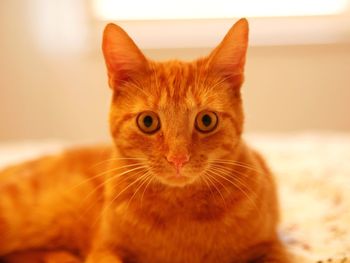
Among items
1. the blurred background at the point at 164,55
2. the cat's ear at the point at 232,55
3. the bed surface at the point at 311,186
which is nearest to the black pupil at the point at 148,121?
the cat's ear at the point at 232,55

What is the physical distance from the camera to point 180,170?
3.95ft

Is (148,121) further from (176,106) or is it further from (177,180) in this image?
(177,180)

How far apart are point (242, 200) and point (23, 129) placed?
9.63 feet

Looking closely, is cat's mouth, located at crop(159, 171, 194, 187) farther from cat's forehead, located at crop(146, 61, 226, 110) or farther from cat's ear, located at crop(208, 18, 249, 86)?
cat's ear, located at crop(208, 18, 249, 86)

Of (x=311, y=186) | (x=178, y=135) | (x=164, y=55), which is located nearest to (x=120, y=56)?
(x=178, y=135)

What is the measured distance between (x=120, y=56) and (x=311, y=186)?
1.14 m

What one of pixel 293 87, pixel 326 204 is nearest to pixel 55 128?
pixel 293 87

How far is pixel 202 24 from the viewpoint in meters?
3.52

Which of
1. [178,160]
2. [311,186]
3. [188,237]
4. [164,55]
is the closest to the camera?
[178,160]

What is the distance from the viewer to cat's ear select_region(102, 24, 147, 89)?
4.36 feet

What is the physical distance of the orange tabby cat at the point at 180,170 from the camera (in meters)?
1.27

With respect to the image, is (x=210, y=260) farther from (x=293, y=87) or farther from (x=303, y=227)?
(x=293, y=87)

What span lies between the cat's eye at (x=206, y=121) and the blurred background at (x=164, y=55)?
2.27 m

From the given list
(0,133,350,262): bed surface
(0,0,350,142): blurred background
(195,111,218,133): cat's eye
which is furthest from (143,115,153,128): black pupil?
(0,0,350,142): blurred background
